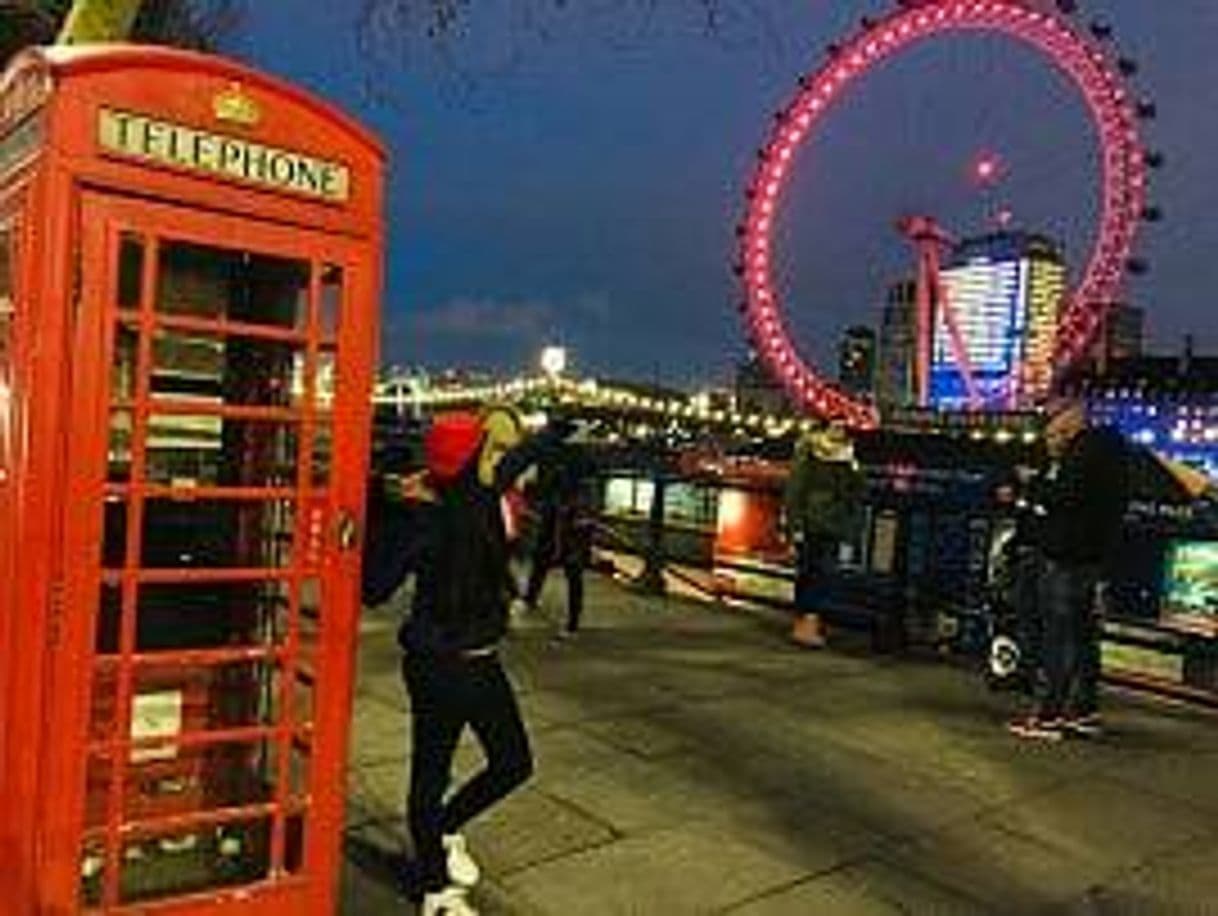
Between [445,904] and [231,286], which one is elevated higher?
[231,286]

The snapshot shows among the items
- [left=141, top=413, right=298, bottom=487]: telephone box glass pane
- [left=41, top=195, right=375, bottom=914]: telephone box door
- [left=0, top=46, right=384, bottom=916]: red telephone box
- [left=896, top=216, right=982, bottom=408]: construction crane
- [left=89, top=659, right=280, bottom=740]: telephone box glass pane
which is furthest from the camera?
[left=896, top=216, right=982, bottom=408]: construction crane

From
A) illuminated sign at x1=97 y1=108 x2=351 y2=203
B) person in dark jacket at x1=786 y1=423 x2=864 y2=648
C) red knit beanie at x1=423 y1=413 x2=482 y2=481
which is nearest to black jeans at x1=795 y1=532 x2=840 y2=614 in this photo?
person in dark jacket at x1=786 y1=423 x2=864 y2=648

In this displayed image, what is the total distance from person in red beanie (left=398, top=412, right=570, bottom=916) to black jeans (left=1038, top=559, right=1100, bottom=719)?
4195 mm

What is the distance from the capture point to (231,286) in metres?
5.14

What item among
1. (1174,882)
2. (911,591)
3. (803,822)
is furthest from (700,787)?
(911,591)

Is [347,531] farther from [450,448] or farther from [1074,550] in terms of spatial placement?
[1074,550]

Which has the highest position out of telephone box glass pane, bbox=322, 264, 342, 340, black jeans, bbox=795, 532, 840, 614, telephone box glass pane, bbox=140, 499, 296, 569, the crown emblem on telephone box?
the crown emblem on telephone box

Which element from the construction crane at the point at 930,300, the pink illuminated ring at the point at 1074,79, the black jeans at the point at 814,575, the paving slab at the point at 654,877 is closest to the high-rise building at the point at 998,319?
the construction crane at the point at 930,300

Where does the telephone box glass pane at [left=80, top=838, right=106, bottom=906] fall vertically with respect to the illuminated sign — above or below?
below

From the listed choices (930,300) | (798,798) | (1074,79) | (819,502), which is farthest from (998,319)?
(798,798)

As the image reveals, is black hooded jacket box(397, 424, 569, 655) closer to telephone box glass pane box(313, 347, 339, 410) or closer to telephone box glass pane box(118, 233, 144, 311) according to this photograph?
telephone box glass pane box(313, 347, 339, 410)

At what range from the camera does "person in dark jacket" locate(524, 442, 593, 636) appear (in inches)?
457

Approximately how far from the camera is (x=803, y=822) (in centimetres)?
714

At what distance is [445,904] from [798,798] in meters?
2.33
